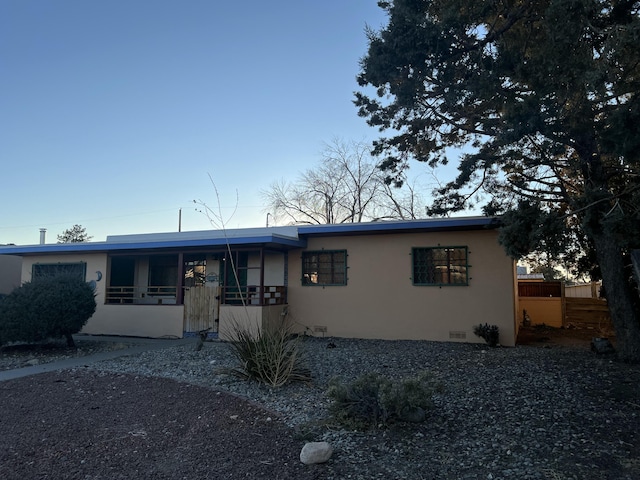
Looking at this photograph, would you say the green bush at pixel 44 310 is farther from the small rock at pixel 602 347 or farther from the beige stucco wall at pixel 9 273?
the small rock at pixel 602 347

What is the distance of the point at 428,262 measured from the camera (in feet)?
39.8

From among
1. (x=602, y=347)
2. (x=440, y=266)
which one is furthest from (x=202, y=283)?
(x=602, y=347)

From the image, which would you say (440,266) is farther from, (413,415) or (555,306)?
(413,415)

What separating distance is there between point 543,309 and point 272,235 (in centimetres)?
1081

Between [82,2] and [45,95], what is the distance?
323 cm

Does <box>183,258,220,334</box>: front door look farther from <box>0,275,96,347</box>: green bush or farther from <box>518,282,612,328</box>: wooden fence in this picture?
<box>518,282,612,328</box>: wooden fence

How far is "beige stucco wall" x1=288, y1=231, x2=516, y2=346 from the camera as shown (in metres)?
11.4

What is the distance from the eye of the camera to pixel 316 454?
4.06m

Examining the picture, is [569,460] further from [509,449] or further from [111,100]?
[111,100]

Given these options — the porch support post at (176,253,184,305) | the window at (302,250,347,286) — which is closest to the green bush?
the porch support post at (176,253,184,305)

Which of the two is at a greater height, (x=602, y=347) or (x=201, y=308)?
(x=201, y=308)

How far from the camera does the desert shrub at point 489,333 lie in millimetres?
10969

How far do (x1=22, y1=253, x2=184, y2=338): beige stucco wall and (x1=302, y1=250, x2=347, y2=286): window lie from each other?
3.86 m

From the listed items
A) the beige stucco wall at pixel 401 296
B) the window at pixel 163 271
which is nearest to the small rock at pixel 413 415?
the beige stucco wall at pixel 401 296
